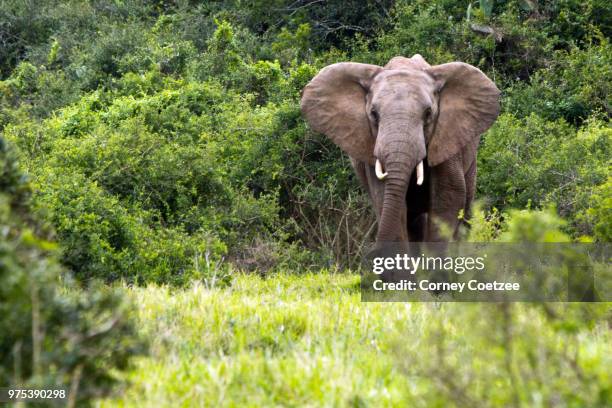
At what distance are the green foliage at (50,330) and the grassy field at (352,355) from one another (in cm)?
19

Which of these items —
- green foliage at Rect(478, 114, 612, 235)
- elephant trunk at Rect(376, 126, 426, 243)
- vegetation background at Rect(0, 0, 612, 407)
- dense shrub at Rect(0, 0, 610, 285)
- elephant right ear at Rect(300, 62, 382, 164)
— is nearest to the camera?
vegetation background at Rect(0, 0, 612, 407)

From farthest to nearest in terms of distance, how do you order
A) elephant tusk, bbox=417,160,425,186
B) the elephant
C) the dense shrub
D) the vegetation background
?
the dense shrub
elephant tusk, bbox=417,160,425,186
the elephant
the vegetation background

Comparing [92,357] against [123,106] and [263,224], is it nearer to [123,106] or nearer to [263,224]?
[263,224]

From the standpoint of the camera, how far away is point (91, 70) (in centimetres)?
1878

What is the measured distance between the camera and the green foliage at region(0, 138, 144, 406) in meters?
3.75

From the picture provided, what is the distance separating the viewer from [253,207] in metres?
11.6

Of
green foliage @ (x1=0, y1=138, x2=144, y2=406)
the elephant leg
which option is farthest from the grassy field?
the elephant leg

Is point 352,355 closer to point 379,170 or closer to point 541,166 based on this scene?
point 379,170

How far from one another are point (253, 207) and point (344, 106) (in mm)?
2198

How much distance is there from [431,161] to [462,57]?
8.50 meters

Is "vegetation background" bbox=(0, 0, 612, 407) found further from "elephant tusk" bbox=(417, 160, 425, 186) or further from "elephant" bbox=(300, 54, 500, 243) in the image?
"elephant tusk" bbox=(417, 160, 425, 186)

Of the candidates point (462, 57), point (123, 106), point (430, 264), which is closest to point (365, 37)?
point (462, 57)

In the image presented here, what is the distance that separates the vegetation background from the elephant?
659 millimetres

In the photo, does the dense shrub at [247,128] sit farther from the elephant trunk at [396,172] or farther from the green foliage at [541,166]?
the elephant trunk at [396,172]
